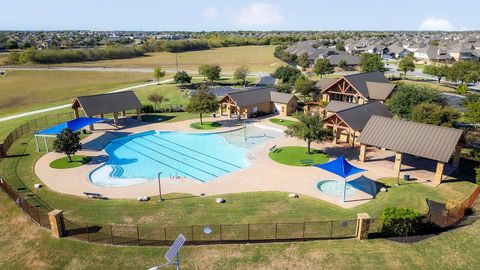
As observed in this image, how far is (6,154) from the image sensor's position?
3881 centimetres

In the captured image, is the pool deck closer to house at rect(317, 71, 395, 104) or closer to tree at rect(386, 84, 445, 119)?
tree at rect(386, 84, 445, 119)

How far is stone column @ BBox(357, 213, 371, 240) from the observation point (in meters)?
21.2

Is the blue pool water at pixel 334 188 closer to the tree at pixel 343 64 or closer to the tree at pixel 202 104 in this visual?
the tree at pixel 202 104

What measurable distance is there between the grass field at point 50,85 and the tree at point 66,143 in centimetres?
3073

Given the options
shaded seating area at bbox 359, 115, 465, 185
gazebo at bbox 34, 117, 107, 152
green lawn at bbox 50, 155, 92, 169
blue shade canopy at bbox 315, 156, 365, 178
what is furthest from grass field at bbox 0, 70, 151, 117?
shaded seating area at bbox 359, 115, 465, 185

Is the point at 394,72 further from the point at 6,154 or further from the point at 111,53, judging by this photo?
the point at 111,53

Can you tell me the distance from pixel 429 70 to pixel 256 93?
170ft

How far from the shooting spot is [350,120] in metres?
40.1

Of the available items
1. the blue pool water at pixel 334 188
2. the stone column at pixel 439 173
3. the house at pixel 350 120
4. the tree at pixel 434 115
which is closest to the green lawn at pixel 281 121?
the house at pixel 350 120

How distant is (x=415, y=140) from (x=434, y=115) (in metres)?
8.79

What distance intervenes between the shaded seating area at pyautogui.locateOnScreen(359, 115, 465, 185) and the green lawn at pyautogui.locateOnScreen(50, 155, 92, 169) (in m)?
29.8

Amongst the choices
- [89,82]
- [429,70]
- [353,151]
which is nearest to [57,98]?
[89,82]

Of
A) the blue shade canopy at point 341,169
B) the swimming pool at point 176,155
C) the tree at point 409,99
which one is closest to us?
the blue shade canopy at point 341,169

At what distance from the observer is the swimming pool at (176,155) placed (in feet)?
114
